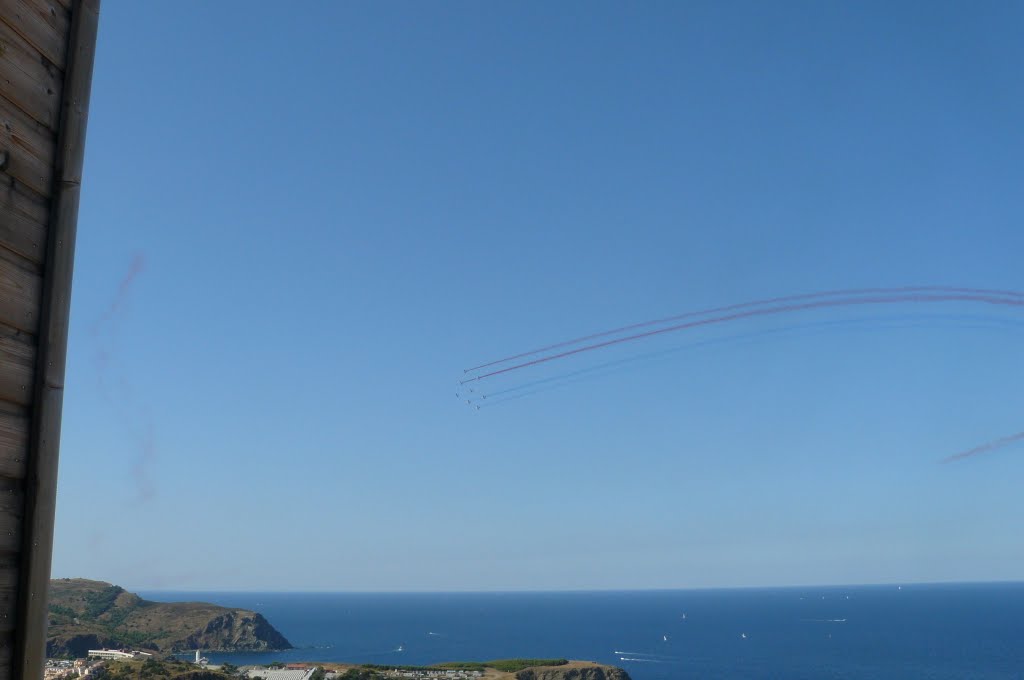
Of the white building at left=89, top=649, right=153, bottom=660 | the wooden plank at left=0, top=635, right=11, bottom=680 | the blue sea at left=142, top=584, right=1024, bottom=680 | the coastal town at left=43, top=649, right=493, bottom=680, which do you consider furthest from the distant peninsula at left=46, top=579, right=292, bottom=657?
the wooden plank at left=0, top=635, right=11, bottom=680

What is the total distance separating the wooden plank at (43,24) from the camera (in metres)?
2.72

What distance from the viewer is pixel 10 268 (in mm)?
2527

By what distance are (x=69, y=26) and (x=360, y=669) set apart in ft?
257

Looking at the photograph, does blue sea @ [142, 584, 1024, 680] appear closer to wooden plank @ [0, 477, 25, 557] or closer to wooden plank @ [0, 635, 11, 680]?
wooden plank @ [0, 635, 11, 680]

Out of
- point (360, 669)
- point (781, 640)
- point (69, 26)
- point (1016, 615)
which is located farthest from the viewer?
point (1016, 615)

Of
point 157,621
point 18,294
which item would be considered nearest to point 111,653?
point 157,621

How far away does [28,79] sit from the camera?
274 cm

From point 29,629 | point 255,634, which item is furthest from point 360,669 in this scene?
point 29,629

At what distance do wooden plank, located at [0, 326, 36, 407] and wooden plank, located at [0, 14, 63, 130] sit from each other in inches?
30.7

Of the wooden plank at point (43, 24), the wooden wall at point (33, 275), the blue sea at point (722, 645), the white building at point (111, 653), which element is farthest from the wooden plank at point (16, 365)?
the blue sea at point (722, 645)

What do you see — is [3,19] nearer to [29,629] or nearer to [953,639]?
[29,629]

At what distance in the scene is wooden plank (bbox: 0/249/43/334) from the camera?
249 centimetres

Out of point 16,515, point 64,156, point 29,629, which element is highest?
point 64,156

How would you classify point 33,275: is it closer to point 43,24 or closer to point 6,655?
point 43,24
